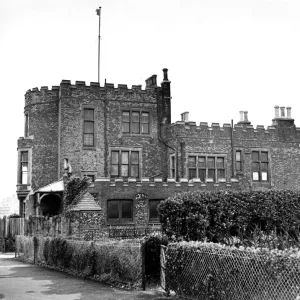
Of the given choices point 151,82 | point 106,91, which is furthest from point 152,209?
point 151,82

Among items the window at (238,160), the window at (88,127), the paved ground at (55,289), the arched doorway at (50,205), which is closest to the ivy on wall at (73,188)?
the arched doorway at (50,205)

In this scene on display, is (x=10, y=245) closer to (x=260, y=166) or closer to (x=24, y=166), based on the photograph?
(x=24, y=166)

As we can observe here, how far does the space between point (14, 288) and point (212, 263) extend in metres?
6.73

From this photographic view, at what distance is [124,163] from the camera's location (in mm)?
39031

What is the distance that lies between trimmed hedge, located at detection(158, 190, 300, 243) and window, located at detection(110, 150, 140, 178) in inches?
619

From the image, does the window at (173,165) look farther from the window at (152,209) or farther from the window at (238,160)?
the window at (238,160)

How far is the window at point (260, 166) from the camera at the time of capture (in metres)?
40.4

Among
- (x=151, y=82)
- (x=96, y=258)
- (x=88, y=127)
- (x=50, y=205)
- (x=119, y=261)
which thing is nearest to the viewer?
(x=119, y=261)

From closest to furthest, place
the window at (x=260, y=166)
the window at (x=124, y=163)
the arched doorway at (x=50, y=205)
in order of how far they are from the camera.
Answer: the arched doorway at (x=50, y=205) → the window at (x=124, y=163) → the window at (x=260, y=166)

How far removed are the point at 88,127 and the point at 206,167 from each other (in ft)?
30.1

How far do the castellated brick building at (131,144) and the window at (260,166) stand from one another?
0.25 ft

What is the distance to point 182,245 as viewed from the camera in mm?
13906

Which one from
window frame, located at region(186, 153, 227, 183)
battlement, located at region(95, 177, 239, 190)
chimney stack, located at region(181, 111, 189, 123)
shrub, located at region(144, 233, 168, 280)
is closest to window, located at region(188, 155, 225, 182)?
window frame, located at region(186, 153, 227, 183)

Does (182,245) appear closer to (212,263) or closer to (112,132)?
(212,263)
